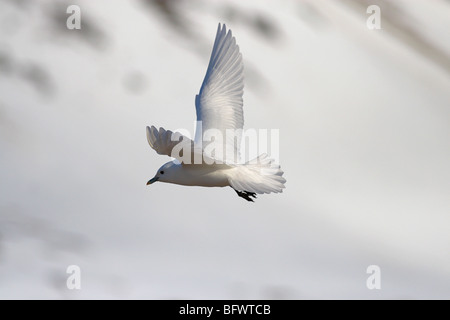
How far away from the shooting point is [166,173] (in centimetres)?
445

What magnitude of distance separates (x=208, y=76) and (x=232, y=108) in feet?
0.77

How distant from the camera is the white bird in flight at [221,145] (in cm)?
411

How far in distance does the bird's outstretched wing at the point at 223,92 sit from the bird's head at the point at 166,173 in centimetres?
43

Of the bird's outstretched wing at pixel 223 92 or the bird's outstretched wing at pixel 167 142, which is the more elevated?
the bird's outstretched wing at pixel 223 92

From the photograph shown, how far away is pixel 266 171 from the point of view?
4391 mm

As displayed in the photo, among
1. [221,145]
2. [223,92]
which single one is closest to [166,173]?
[221,145]

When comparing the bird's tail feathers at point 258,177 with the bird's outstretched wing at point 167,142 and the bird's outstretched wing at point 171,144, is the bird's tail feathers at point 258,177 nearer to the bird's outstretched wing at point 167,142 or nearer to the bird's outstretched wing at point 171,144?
the bird's outstretched wing at point 171,144

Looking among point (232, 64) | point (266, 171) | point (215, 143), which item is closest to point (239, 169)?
point (266, 171)

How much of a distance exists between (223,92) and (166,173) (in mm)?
747

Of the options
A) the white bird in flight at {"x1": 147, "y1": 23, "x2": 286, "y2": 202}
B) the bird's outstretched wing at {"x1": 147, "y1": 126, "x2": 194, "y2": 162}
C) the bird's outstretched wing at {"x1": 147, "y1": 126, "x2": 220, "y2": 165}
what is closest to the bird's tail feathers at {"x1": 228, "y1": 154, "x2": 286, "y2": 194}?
the white bird in flight at {"x1": 147, "y1": 23, "x2": 286, "y2": 202}

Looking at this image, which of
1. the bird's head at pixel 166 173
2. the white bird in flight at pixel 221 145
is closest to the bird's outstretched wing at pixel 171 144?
the white bird in flight at pixel 221 145

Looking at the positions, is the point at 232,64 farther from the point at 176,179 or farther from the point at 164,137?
the point at 164,137

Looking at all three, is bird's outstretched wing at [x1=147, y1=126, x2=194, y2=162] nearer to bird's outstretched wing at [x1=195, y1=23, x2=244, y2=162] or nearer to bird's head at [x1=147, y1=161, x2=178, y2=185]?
bird's head at [x1=147, y1=161, x2=178, y2=185]

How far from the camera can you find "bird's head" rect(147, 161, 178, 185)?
4422mm
